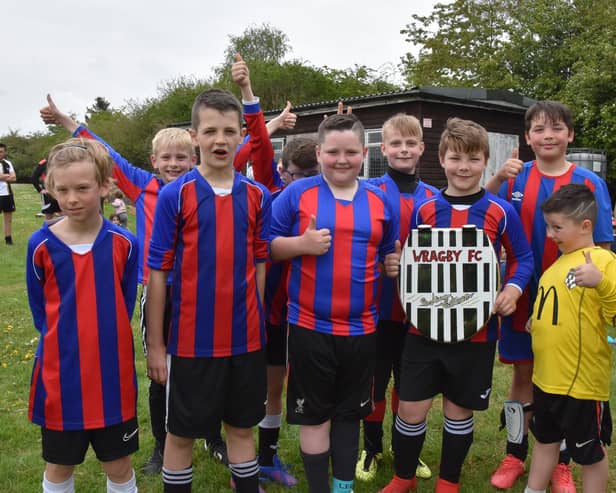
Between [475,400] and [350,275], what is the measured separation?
3.09 ft

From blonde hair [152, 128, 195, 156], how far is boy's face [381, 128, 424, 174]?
3.88 feet

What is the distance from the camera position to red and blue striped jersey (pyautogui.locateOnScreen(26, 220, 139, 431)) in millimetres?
2209

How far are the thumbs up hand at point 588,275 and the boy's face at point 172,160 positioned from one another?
220 centimetres

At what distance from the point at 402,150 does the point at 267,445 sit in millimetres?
1932

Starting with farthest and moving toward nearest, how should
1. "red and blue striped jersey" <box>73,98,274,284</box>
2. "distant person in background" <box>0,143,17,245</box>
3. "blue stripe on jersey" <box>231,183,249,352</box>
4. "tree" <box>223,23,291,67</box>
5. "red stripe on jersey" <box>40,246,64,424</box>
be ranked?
"tree" <box>223,23,291,67</box>
"distant person in background" <box>0,143,17,245</box>
"red and blue striped jersey" <box>73,98,274,284</box>
"blue stripe on jersey" <box>231,183,249,352</box>
"red stripe on jersey" <box>40,246,64,424</box>

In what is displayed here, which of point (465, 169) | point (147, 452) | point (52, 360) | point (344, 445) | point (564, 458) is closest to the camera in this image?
point (52, 360)

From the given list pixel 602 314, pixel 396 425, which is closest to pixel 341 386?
pixel 396 425

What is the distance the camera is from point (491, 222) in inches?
110

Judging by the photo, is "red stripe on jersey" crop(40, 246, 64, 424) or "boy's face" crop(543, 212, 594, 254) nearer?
"red stripe on jersey" crop(40, 246, 64, 424)

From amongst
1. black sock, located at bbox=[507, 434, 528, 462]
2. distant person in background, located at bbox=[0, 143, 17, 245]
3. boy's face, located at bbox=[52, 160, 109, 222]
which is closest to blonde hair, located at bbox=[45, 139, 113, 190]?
boy's face, located at bbox=[52, 160, 109, 222]

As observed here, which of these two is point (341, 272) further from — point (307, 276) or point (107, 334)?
point (107, 334)

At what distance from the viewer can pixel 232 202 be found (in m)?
2.43

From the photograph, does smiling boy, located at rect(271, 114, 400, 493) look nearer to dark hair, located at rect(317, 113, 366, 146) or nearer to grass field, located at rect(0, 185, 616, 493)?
dark hair, located at rect(317, 113, 366, 146)

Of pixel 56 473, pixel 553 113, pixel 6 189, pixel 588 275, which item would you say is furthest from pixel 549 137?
pixel 6 189
